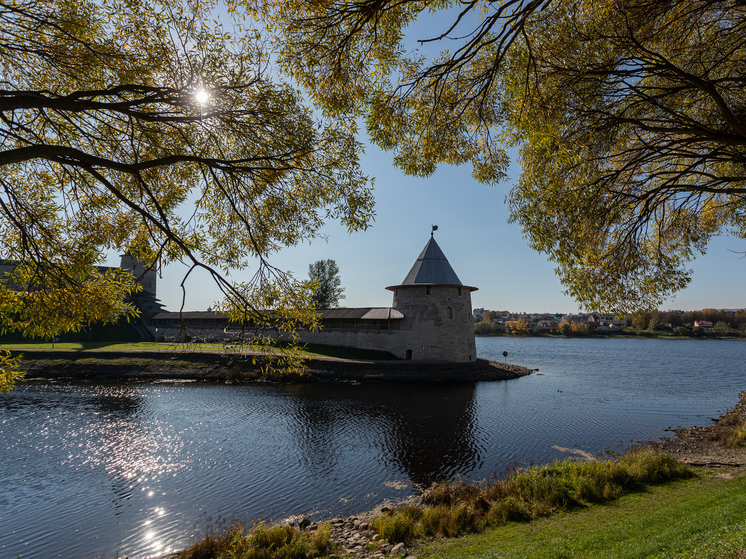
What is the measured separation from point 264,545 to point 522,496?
497 centimetres

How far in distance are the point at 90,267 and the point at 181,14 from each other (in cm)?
338

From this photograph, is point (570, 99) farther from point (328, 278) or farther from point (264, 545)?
point (328, 278)

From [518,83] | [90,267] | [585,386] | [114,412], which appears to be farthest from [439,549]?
[585,386]

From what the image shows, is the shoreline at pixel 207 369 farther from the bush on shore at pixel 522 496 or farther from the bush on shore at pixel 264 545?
the bush on shore at pixel 264 545

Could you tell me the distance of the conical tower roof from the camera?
27531mm

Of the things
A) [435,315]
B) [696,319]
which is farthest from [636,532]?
[696,319]

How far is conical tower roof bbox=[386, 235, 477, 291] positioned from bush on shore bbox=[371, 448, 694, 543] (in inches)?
748

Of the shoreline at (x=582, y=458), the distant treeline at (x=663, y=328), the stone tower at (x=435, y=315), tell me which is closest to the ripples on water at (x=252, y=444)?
the shoreline at (x=582, y=458)

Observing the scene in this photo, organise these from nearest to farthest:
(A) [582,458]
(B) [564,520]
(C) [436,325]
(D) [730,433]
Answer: (B) [564,520] → (A) [582,458] → (D) [730,433] → (C) [436,325]

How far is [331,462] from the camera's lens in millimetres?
10508

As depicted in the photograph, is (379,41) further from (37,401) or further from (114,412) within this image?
(37,401)

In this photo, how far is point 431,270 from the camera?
1104 inches

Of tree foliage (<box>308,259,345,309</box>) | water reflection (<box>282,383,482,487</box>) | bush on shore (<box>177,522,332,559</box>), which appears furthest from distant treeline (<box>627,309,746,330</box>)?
bush on shore (<box>177,522,332,559</box>)

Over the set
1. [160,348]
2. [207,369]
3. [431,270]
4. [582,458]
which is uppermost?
[431,270]
